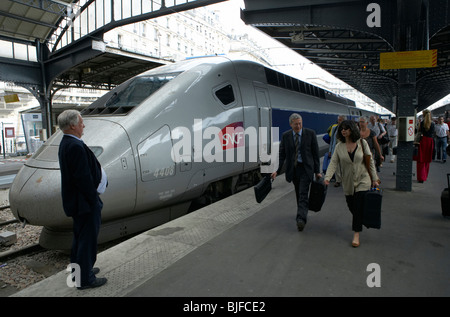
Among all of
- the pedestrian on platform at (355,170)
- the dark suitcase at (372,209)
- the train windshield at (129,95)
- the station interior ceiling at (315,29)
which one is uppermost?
the station interior ceiling at (315,29)

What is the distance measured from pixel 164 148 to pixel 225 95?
1.87 metres

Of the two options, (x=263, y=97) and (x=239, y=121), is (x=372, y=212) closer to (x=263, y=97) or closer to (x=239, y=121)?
(x=239, y=121)

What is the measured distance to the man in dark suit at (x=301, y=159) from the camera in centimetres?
463

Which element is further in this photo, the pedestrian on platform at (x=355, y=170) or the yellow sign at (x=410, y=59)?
the yellow sign at (x=410, y=59)

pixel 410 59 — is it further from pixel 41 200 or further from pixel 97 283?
pixel 41 200

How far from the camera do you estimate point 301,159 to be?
15.4 ft

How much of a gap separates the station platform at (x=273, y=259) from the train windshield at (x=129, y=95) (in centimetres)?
194

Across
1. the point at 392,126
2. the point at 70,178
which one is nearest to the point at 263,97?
the point at 70,178

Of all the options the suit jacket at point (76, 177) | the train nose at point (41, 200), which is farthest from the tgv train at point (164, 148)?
the suit jacket at point (76, 177)

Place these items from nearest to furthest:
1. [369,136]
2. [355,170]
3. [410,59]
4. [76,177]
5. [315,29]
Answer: [76,177], [355,170], [410,59], [369,136], [315,29]

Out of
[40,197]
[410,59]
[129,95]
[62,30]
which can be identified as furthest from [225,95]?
[62,30]

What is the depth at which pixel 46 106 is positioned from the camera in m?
19.0

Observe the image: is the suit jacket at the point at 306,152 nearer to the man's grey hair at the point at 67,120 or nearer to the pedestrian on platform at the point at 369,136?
the pedestrian on platform at the point at 369,136

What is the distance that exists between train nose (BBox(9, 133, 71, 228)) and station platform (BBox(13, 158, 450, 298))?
0.76 m
